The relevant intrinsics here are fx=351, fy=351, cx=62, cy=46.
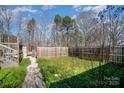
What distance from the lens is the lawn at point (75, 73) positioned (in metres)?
7.12

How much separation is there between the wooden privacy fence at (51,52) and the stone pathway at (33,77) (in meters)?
0.20

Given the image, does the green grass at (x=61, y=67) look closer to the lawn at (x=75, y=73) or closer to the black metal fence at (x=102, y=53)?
the lawn at (x=75, y=73)

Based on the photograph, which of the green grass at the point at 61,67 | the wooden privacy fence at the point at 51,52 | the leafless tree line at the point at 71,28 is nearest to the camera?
the leafless tree line at the point at 71,28

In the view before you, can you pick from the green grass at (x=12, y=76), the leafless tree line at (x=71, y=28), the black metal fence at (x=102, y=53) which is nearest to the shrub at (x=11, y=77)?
the green grass at (x=12, y=76)

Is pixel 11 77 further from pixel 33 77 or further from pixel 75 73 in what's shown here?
pixel 75 73

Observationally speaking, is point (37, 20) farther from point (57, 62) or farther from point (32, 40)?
point (57, 62)

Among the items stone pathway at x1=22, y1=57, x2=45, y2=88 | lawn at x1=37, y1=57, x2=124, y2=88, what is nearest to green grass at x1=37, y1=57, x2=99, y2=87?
lawn at x1=37, y1=57, x2=124, y2=88

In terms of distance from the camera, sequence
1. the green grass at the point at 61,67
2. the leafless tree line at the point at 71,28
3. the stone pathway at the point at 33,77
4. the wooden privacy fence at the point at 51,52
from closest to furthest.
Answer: the leafless tree line at the point at 71,28 → the stone pathway at the point at 33,77 → the green grass at the point at 61,67 → the wooden privacy fence at the point at 51,52

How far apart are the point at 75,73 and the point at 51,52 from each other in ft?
2.31

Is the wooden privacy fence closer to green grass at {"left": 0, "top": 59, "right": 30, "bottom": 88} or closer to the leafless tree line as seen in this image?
the leafless tree line
